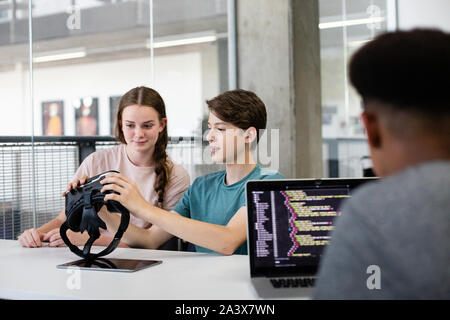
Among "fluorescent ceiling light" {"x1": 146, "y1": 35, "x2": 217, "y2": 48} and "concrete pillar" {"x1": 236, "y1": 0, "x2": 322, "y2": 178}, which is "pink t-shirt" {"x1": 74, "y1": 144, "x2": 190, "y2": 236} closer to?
"fluorescent ceiling light" {"x1": 146, "y1": 35, "x2": 217, "y2": 48}

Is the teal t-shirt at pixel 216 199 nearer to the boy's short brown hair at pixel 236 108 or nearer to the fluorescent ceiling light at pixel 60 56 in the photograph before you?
the boy's short brown hair at pixel 236 108

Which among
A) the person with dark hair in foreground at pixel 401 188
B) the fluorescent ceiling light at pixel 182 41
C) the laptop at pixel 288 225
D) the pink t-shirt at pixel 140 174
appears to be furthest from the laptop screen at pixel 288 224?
the fluorescent ceiling light at pixel 182 41

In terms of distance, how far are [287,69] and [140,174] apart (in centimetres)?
187

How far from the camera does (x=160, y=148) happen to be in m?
2.54

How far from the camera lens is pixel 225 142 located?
6.68ft

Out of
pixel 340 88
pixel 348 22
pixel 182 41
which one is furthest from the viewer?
pixel 348 22

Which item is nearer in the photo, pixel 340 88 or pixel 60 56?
pixel 60 56

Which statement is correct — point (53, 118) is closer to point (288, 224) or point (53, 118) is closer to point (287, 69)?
point (287, 69)

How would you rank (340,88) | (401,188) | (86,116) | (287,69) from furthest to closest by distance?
(340,88) < (287,69) < (86,116) < (401,188)

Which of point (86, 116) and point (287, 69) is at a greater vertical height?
point (287, 69)

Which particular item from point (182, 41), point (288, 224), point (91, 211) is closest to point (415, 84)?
point (288, 224)
